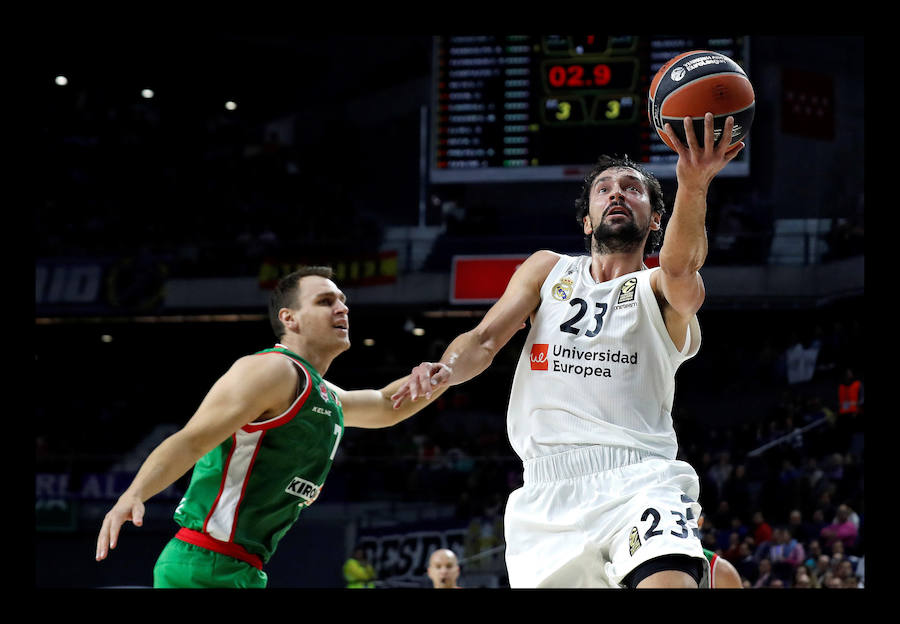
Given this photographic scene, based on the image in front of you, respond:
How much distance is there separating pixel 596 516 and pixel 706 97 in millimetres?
1648

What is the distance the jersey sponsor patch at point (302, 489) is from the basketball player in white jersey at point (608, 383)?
0.75 meters

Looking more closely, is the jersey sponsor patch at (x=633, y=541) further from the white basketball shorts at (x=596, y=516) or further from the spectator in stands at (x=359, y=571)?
the spectator in stands at (x=359, y=571)

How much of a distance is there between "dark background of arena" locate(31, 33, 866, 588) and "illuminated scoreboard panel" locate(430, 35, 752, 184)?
160cm

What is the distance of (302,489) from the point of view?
487 centimetres

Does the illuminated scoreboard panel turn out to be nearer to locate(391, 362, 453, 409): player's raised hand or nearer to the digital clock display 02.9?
the digital clock display 02.9

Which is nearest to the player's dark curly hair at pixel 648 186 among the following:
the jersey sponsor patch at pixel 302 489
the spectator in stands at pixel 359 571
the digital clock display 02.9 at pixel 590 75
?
the jersey sponsor patch at pixel 302 489

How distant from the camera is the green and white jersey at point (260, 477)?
4.73 meters

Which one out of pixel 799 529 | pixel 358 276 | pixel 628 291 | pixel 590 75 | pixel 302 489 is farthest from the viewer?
pixel 358 276

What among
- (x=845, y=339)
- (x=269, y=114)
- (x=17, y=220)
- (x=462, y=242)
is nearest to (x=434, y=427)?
(x=462, y=242)

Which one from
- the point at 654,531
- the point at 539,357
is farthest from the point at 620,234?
the point at 654,531

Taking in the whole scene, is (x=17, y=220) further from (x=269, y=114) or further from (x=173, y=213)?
(x=269, y=114)

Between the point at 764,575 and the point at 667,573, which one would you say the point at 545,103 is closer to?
the point at 764,575

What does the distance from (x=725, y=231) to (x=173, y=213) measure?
9.52 meters

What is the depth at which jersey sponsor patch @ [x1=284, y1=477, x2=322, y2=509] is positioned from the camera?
4.82 m
